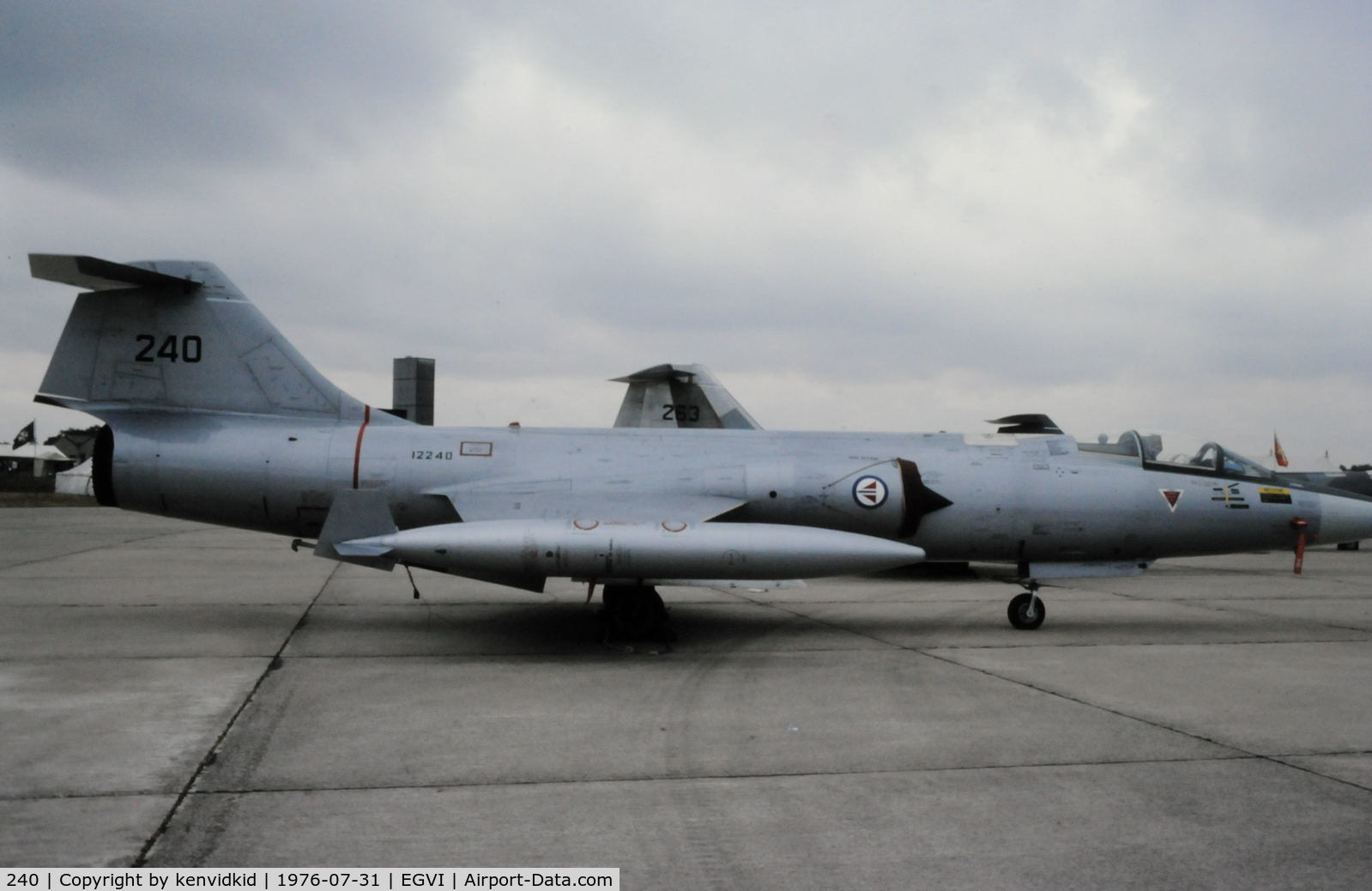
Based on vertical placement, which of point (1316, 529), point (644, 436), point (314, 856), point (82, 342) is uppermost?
point (82, 342)

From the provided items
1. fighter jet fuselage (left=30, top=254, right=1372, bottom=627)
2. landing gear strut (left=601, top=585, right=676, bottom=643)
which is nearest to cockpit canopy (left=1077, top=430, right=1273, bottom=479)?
fighter jet fuselage (left=30, top=254, right=1372, bottom=627)

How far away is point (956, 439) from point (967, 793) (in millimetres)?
6262

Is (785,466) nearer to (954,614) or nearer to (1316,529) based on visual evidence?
(954,614)

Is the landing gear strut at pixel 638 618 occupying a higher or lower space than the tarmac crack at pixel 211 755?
higher

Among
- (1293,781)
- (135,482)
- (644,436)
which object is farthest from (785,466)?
(135,482)

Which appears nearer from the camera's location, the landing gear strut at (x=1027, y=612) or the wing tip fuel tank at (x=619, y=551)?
the wing tip fuel tank at (x=619, y=551)

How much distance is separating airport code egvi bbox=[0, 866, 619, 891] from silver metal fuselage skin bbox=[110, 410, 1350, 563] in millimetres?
5261

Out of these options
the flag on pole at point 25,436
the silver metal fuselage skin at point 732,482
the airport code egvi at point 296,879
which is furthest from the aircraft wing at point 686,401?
the flag on pole at point 25,436

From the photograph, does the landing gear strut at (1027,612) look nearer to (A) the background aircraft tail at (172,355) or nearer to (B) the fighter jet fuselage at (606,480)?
(B) the fighter jet fuselage at (606,480)

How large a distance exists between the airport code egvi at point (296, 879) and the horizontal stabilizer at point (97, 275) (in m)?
6.92

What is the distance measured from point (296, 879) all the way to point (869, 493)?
23.4 feet

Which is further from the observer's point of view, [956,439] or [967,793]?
[956,439]

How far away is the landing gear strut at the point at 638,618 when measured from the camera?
941 cm

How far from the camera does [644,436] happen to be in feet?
34.0
